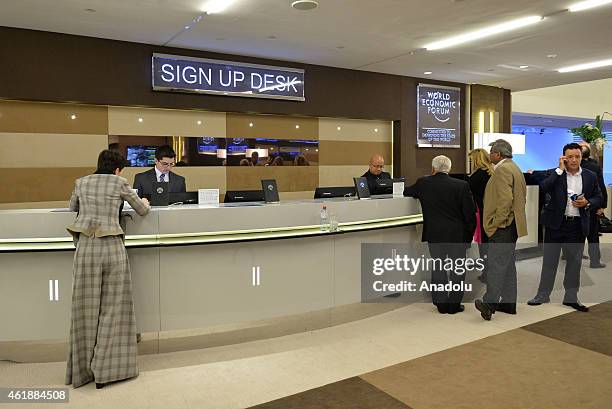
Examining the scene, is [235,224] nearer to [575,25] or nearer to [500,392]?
[500,392]

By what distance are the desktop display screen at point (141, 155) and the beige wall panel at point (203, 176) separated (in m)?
0.35

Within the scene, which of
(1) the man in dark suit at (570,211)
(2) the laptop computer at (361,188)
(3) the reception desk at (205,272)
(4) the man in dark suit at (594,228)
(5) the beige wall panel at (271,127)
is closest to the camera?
(3) the reception desk at (205,272)

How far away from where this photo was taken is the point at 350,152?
8.90 m

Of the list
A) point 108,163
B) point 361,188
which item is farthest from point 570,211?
point 108,163

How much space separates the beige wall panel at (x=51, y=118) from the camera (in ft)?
20.2

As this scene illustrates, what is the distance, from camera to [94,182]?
11.6 feet

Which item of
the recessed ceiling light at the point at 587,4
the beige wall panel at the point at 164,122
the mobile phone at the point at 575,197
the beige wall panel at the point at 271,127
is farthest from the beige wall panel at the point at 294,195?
the recessed ceiling light at the point at 587,4

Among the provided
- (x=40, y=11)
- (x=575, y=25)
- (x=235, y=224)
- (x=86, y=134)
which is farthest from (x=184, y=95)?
(x=575, y=25)

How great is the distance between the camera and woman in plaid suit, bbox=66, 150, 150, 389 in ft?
11.5

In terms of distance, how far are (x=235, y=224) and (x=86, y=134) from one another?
3.45 meters

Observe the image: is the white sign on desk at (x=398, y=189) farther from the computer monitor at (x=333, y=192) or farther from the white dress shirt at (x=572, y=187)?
the white dress shirt at (x=572, y=187)

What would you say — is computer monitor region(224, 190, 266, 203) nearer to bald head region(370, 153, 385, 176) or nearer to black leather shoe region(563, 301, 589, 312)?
bald head region(370, 153, 385, 176)

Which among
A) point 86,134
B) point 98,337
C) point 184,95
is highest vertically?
point 184,95

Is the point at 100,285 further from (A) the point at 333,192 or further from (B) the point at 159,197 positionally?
(A) the point at 333,192
